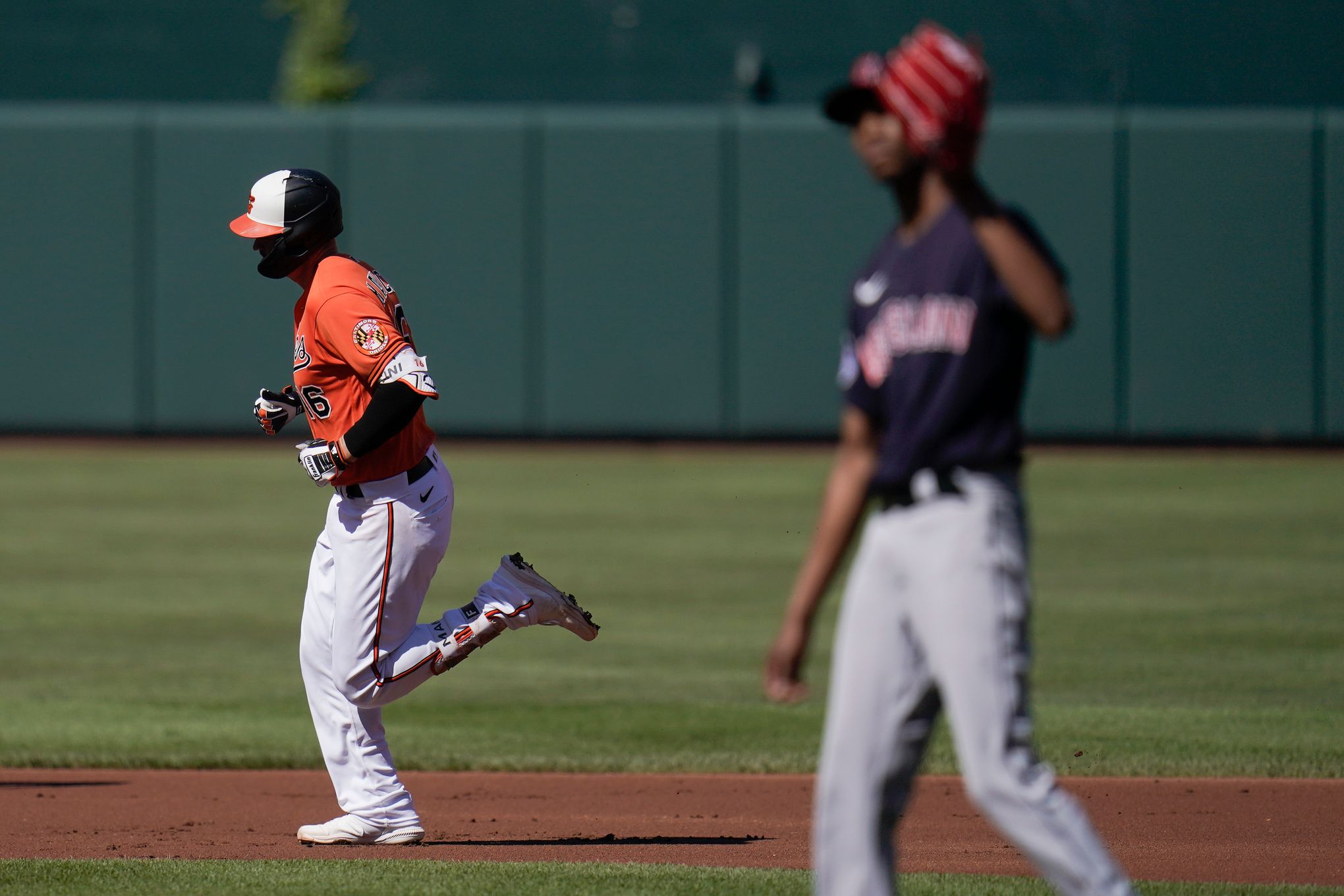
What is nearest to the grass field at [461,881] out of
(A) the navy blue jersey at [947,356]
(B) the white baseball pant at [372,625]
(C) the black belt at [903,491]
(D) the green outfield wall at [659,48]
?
(B) the white baseball pant at [372,625]

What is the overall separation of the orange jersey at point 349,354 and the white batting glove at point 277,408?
21 centimetres

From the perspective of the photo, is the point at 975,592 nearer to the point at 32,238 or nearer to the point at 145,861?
the point at 145,861

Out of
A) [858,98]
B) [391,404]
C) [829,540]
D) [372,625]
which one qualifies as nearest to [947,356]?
[829,540]

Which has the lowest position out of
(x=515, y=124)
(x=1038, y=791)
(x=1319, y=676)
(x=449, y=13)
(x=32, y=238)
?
(x=1319, y=676)

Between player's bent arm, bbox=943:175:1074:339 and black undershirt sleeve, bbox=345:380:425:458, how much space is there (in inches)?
94.2

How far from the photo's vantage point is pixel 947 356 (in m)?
3.53

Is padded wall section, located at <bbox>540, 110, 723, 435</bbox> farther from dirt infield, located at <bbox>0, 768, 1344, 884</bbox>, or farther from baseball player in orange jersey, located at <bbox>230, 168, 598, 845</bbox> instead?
baseball player in orange jersey, located at <bbox>230, 168, 598, 845</bbox>

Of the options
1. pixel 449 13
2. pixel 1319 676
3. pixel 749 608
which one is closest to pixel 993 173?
pixel 449 13

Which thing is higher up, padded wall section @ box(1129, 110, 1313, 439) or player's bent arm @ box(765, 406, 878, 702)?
padded wall section @ box(1129, 110, 1313, 439)

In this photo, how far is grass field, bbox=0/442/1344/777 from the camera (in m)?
8.12

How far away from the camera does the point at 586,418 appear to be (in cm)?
2212

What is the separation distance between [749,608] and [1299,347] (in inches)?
452

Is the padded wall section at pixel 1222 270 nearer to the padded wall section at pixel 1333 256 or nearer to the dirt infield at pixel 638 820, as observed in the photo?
the padded wall section at pixel 1333 256

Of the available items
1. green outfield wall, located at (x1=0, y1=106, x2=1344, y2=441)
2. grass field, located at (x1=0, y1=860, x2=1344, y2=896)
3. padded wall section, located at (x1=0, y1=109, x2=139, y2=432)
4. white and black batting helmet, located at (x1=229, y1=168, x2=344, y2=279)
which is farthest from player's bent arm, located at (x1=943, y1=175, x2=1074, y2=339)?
padded wall section, located at (x1=0, y1=109, x2=139, y2=432)
